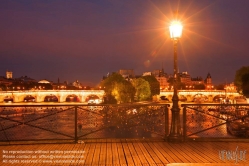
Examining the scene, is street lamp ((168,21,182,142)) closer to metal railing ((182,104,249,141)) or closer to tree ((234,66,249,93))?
metal railing ((182,104,249,141))

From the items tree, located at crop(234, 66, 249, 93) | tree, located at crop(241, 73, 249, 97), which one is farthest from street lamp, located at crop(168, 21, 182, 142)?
tree, located at crop(234, 66, 249, 93)

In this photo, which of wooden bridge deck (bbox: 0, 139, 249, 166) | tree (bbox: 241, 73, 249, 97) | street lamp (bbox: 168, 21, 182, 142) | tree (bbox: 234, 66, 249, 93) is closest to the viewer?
wooden bridge deck (bbox: 0, 139, 249, 166)

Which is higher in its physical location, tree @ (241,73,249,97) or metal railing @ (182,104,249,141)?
tree @ (241,73,249,97)

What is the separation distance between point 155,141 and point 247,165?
149 inches

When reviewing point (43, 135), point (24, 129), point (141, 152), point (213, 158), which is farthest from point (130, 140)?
point (24, 129)

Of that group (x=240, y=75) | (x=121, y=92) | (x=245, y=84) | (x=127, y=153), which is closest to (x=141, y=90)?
(x=121, y=92)

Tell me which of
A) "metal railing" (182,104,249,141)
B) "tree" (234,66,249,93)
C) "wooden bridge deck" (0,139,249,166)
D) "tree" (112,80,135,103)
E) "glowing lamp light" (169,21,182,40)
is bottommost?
"wooden bridge deck" (0,139,249,166)

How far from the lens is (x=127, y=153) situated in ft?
29.6

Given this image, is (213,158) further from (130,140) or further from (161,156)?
(130,140)

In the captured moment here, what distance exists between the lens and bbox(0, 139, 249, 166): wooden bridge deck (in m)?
8.05

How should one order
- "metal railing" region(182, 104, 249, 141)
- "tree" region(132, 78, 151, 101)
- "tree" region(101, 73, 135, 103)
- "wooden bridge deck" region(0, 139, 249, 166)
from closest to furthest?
"wooden bridge deck" region(0, 139, 249, 166)
"metal railing" region(182, 104, 249, 141)
"tree" region(101, 73, 135, 103)
"tree" region(132, 78, 151, 101)

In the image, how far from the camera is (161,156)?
341 inches

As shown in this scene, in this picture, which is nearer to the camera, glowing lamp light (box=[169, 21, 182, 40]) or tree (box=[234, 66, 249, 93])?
glowing lamp light (box=[169, 21, 182, 40])

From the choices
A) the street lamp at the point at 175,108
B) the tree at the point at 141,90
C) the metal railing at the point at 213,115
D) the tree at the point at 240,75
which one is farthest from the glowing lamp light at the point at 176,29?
the tree at the point at 141,90
